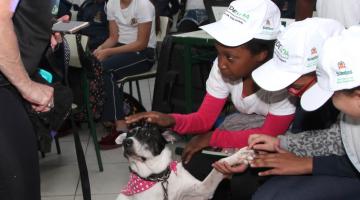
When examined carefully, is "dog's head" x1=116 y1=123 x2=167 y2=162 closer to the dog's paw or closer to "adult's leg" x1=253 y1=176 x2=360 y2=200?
the dog's paw

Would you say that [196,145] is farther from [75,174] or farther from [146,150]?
[75,174]

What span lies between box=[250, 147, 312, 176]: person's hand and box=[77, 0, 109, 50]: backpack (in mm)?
2997

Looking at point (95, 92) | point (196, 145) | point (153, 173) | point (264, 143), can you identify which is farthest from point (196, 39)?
point (264, 143)

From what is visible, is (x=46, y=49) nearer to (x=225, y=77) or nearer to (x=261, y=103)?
(x=225, y=77)

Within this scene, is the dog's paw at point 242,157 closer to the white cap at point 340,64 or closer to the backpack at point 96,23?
the white cap at point 340,64

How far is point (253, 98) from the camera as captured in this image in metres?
1.91

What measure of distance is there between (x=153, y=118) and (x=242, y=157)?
390 mm

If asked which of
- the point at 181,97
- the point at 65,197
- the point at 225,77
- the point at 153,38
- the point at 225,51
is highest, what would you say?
the point at 225,51

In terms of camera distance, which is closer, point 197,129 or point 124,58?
point 197,129

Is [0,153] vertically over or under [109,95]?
over

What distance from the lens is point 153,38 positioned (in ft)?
12.9

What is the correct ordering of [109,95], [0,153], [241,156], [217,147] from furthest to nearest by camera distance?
[109,95], [217,147], [241,156], [0,153]

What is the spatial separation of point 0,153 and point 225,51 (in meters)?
0.87

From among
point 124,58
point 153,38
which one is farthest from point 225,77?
point 153,38
